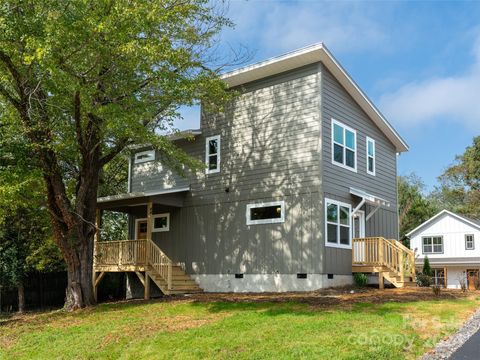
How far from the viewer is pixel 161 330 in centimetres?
1045

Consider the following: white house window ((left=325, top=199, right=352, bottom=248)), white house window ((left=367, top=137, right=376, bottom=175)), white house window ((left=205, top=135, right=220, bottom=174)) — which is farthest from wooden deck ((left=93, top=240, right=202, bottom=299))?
white house window ((left=367, top=137, right=376, bottom=175))

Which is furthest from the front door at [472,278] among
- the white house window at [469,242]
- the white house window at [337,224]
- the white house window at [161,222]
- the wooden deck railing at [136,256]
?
the wooden deck railing at [136,256]

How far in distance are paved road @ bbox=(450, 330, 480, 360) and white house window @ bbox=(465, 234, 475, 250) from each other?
98.4ft

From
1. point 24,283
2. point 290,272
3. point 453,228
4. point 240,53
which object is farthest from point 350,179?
point 453,228

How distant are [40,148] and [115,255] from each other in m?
5.72

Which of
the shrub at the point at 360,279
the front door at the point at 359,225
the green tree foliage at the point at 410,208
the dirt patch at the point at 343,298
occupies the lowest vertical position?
the dirt patch at the point at 343,298

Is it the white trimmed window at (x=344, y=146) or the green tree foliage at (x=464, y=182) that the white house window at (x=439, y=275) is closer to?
the green tree foliage at (x=464, y=182)

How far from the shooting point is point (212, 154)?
743 inches

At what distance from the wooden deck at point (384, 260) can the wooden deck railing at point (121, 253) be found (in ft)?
24.1

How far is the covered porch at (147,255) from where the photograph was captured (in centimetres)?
1758

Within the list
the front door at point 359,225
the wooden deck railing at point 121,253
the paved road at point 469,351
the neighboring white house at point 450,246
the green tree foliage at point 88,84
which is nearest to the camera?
the paved road at point 469,351

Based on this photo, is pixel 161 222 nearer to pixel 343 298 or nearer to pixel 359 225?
pixel 359 225

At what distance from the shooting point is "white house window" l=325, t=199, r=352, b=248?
632 inches

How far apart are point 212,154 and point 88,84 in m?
6.58
